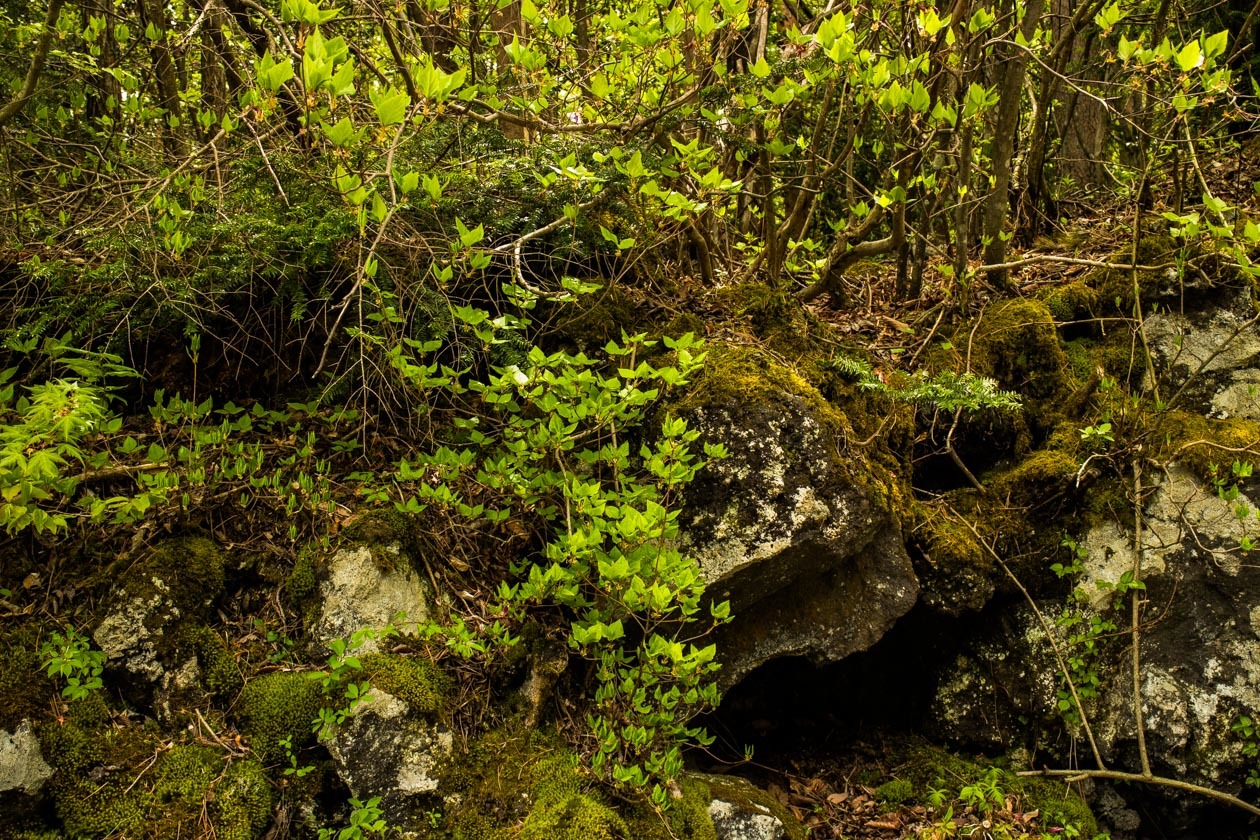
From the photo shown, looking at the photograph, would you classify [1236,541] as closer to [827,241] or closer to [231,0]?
[827,241]

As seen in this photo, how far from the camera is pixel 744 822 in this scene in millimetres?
3330

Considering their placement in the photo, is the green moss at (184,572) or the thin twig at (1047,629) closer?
the green moss at (184,572)

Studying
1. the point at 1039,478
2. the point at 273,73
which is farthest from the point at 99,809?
the point at 1039,478

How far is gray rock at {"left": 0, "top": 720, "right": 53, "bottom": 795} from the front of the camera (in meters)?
2.59

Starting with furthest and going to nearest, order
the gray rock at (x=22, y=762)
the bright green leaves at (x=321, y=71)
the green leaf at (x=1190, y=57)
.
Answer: the green leaf at (x=1190, y=57) < the gray rock at (x=22, y=762) < the bright green leaves at (x=321, y=71)

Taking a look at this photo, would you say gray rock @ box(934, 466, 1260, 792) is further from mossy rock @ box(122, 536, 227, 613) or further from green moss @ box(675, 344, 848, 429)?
mossy rock @ box(122, 536, 227, 613)

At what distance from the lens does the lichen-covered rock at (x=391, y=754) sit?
2871 millimetres

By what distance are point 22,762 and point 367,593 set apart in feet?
4.13

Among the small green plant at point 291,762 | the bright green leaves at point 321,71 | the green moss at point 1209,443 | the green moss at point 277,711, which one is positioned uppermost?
the bright green leaves at point 321,71

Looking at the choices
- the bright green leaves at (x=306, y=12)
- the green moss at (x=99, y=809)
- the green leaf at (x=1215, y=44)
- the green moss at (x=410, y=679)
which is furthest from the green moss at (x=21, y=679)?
the green leaf at (x=1215, y=44)

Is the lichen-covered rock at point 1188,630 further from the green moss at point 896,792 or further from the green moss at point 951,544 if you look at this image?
the green moss at point 896,792

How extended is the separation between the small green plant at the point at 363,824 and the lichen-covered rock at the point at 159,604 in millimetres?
855

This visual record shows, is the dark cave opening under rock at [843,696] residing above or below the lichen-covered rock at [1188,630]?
below

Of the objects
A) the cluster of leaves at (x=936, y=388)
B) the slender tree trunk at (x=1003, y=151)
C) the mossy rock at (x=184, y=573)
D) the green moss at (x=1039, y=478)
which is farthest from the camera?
the slender tree trunk at (x=1003, y=151)
